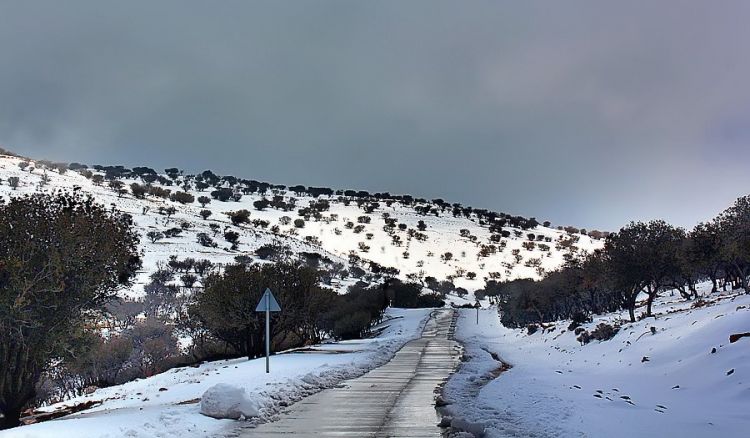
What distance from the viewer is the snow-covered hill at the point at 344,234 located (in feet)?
323

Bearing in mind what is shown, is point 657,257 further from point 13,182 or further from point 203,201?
point 203,201

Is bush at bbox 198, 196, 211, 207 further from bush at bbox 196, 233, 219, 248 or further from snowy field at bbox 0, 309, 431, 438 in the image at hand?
snowy field at bbox 0, 309, 431, 438

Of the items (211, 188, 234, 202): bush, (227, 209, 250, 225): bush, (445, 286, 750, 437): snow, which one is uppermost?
(211, 188, 234, 202): bush

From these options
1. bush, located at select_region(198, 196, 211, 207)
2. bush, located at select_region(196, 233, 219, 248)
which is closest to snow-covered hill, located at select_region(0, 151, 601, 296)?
bush, located at select_region(196, 233, 219, 248)

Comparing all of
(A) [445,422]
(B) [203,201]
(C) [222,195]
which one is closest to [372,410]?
(A) [445,422]

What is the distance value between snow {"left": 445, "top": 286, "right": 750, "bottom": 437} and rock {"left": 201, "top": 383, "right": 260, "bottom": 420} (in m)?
4.67

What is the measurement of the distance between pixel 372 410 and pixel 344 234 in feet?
420

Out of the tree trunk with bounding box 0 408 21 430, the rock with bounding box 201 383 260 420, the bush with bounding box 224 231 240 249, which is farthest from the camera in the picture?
the bush with bounding box 224 231 240 249

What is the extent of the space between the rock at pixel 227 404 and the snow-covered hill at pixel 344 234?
202 feet

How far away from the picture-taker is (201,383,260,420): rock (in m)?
12.8

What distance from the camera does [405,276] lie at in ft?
401

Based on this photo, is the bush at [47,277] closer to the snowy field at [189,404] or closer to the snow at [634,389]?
the snowy field at [189,404]

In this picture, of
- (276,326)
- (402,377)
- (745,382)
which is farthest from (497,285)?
(745,382)

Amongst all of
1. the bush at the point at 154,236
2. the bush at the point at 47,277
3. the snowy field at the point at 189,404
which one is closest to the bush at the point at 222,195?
the bush at the point at 154,236
